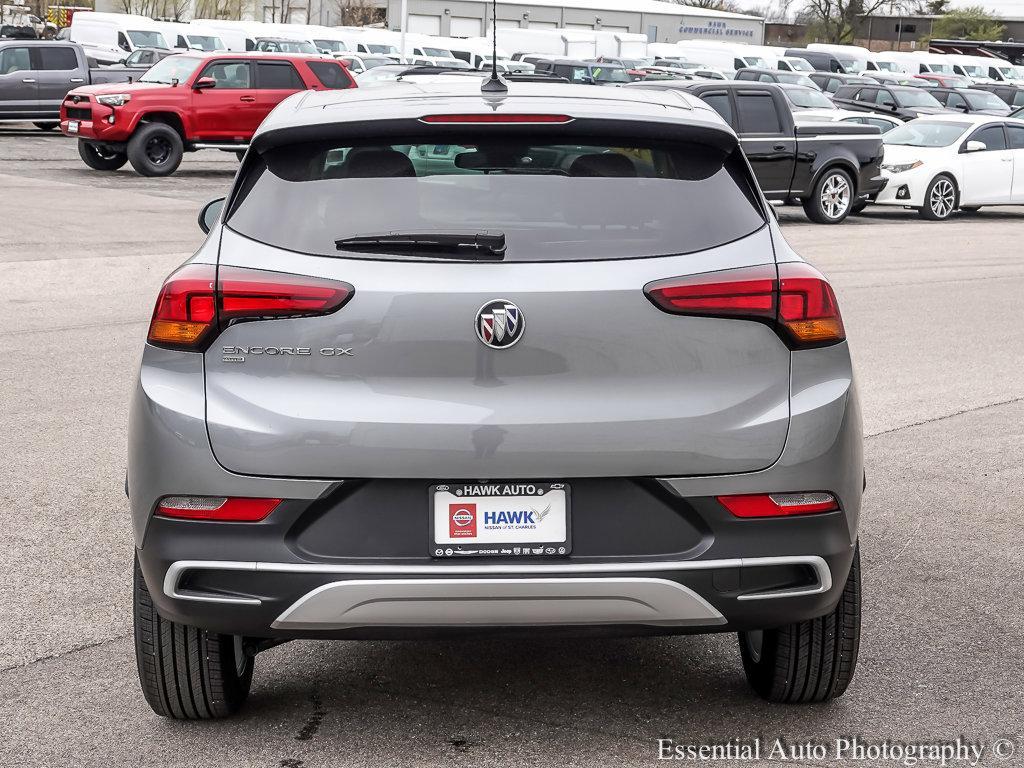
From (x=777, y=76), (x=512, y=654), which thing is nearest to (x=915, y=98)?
(x=777, y=76)

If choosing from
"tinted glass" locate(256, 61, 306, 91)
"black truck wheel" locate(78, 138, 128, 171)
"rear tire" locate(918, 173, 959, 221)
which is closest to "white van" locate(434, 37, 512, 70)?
"tinted glass" locate(256, 61, 306, 91)

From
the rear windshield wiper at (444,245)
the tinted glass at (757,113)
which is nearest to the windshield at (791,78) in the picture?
the tinted glass at (757,113)

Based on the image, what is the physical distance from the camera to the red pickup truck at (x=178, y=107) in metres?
23.5

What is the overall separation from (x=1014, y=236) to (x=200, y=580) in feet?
63.7

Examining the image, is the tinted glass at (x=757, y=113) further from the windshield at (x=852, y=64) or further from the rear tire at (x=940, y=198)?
the windshield at (x=852, y=64)

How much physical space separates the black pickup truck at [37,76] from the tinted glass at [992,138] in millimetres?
18043

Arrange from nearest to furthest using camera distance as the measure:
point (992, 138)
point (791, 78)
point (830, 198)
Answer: point (830, 198)
point (992, 138)
point (791, 78)

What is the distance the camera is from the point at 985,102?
38.0 meters

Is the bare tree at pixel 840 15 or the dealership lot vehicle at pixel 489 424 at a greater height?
the dealership lot vehicle at pixel 489 424

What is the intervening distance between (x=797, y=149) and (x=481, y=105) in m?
17.6

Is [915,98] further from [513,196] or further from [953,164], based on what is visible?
[513,196]

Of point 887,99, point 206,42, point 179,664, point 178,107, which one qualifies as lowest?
point 206,42

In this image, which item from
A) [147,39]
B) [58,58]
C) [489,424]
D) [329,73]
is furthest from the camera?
[147,39]

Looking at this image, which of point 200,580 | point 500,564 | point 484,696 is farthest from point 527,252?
point 484,696
